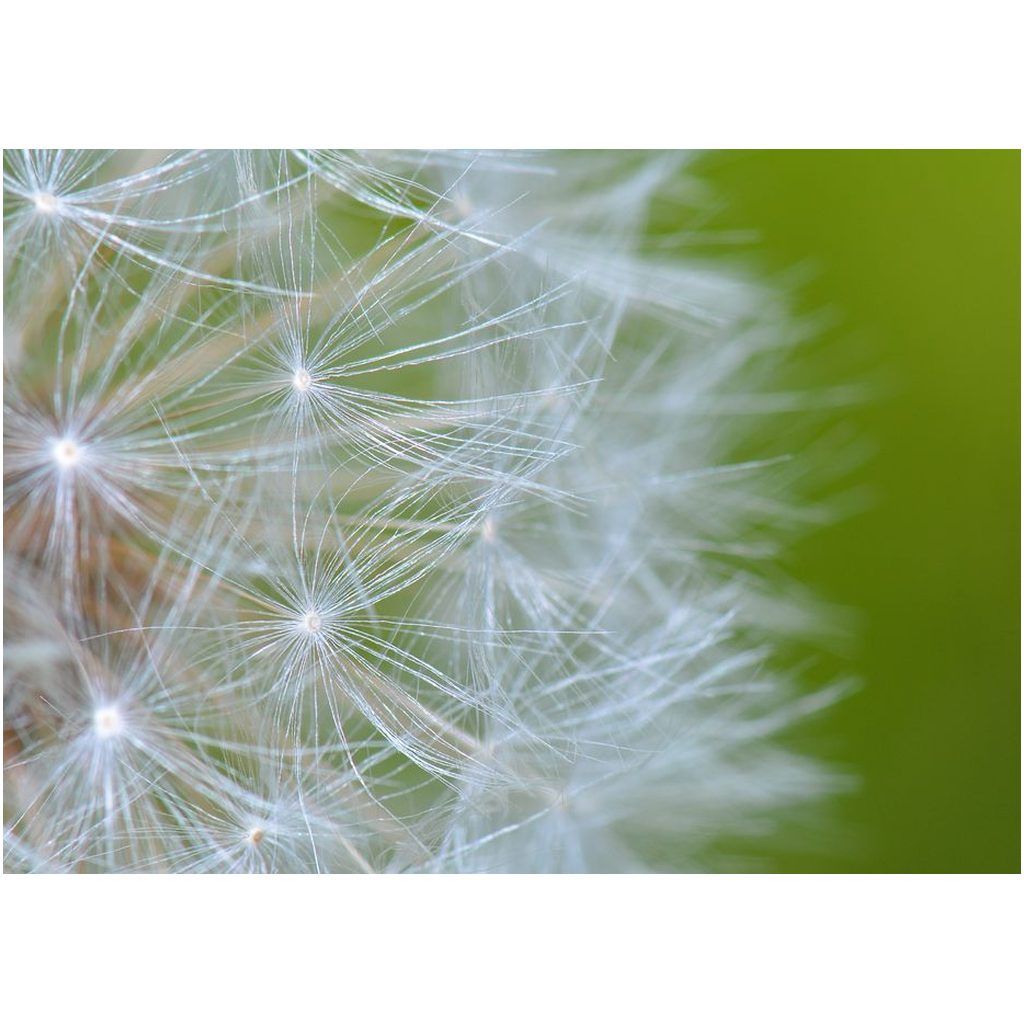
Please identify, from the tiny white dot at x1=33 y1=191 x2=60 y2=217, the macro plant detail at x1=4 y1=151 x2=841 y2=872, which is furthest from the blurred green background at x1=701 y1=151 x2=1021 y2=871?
the tiny white dot at x1=33 y1=191 x2=60 y2=217

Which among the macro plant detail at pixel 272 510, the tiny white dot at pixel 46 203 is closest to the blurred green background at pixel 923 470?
the macro plant detail at pixel 272 510

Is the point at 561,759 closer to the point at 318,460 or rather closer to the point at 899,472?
the point at 318,460

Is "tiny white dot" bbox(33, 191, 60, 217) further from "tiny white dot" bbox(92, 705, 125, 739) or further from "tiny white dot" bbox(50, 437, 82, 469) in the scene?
"tiny white dot" bbox(92, 705, 125, 739)

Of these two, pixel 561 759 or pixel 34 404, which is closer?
pixel 34 404

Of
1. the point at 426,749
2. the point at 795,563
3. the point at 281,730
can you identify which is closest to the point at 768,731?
the point at 795,563

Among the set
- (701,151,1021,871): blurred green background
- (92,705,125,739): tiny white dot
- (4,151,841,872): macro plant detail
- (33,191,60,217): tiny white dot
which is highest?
(701,151,1021,871): blurred green background

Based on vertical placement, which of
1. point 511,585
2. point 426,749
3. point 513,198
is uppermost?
point 513,198
